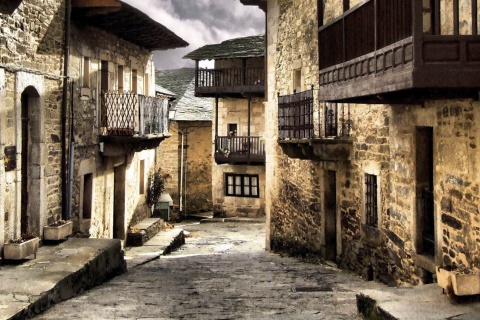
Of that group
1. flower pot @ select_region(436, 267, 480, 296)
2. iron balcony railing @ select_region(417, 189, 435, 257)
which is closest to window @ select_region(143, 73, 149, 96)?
iron balcony railing @ select_region(417, 189, 435, 257)

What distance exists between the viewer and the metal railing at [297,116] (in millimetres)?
12085

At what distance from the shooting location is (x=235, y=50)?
26.2 metres

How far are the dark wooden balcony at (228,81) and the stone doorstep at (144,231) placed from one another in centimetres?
800

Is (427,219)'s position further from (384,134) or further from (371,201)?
(371,201)

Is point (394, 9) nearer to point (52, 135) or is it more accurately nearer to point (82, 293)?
point (82, 293)

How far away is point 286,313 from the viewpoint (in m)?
7.04

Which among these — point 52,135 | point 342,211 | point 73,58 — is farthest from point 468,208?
point 73,58

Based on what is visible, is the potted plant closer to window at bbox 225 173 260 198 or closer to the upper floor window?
the upper floor window

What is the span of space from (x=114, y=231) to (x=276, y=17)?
23.0 feet

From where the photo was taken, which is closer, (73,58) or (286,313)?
(286,313)

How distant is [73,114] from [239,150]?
13270 mm

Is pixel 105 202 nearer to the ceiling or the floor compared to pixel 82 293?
nearer to the ceiling

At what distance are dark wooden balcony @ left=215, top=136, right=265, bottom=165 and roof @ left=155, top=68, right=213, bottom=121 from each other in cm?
418

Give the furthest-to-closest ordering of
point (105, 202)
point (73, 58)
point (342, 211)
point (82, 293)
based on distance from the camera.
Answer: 1. point (105, 202)
2. point (73, 58)
3. point (342, 211)
4. point (82, 293)
